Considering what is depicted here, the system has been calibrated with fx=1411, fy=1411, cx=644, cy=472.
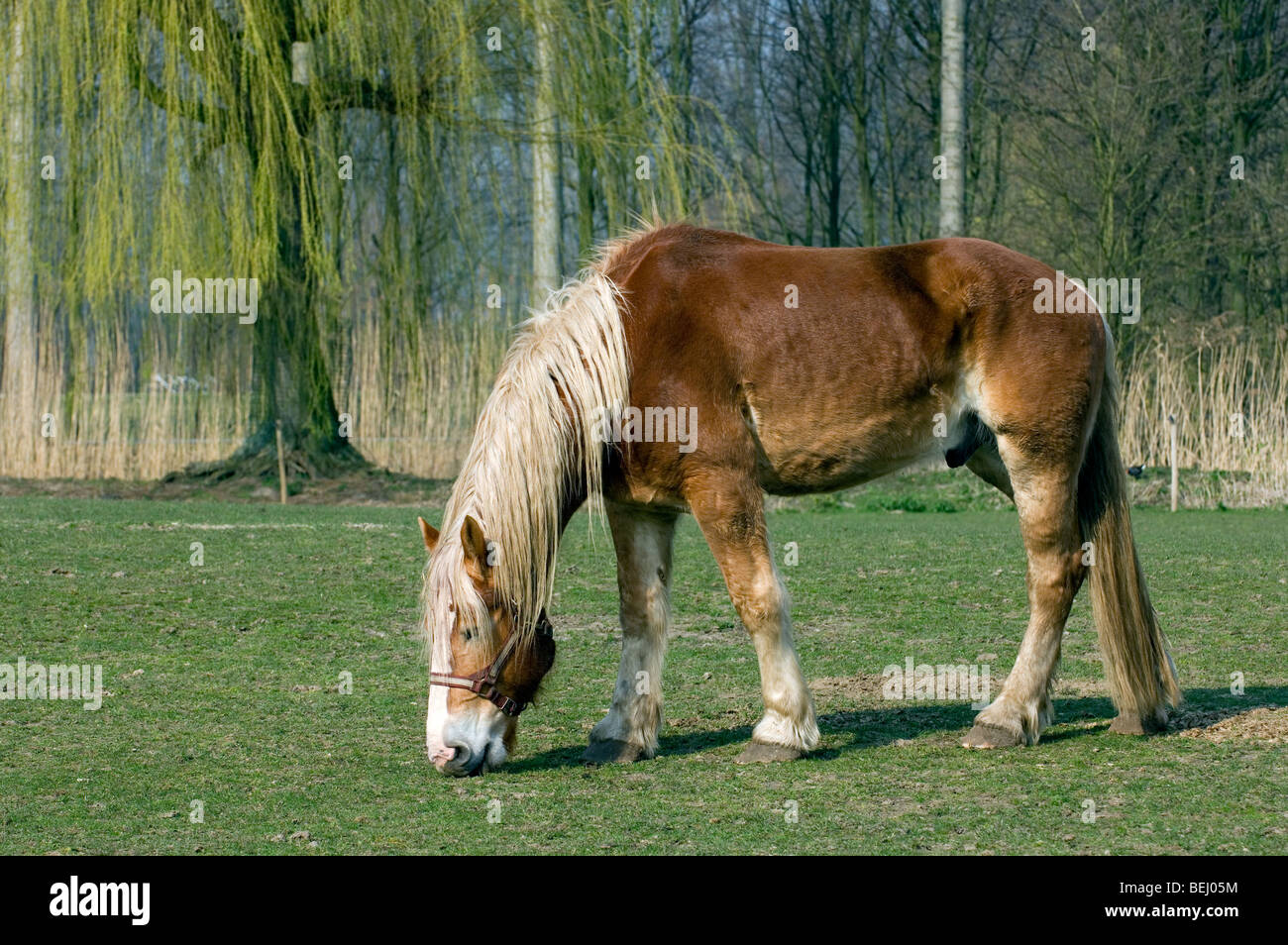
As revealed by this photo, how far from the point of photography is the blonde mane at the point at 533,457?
4746 mm

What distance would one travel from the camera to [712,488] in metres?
5.04

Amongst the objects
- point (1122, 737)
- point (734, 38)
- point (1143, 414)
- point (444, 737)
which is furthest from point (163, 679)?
point (734, 38)

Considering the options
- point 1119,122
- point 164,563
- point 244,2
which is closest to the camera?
point 164,563

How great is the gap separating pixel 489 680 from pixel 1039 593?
2.12m

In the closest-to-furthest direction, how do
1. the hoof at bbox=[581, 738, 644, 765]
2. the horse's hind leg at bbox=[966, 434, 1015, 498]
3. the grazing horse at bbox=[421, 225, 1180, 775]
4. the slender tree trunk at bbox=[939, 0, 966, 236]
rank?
the grazing horse at bbox=[421, 225, 1180, 775] < the hoof at bbox=[581, 738, 644, 765] < the horse's hind leg at bbox=[966, 434, 1015, 498] < the slender tree trunk at bbox=[939, 0, 966, 236]

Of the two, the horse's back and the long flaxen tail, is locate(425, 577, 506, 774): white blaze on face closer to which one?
the horse's back

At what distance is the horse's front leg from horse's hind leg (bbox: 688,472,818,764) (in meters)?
0.32

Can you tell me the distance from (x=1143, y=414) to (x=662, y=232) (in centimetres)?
1286

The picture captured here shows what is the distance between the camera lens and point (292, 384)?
1545cm

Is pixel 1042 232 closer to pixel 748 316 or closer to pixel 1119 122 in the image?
pixel 1119 122

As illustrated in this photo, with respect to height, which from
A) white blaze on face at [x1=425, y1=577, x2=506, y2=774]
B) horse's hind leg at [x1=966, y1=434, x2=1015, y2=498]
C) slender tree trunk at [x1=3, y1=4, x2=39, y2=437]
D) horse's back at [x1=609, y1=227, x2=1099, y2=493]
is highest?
slender tree trunk at [x1=3, y1=4, x2=39, y2=437]

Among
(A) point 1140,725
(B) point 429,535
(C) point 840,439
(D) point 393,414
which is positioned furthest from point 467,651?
(D) point 393,414

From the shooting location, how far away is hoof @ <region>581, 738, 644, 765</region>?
514 centimetres

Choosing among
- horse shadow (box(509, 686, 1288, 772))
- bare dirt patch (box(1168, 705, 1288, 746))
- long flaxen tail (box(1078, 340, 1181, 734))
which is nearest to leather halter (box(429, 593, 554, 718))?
horse shadow (box(509, 686, 1288, 772))
